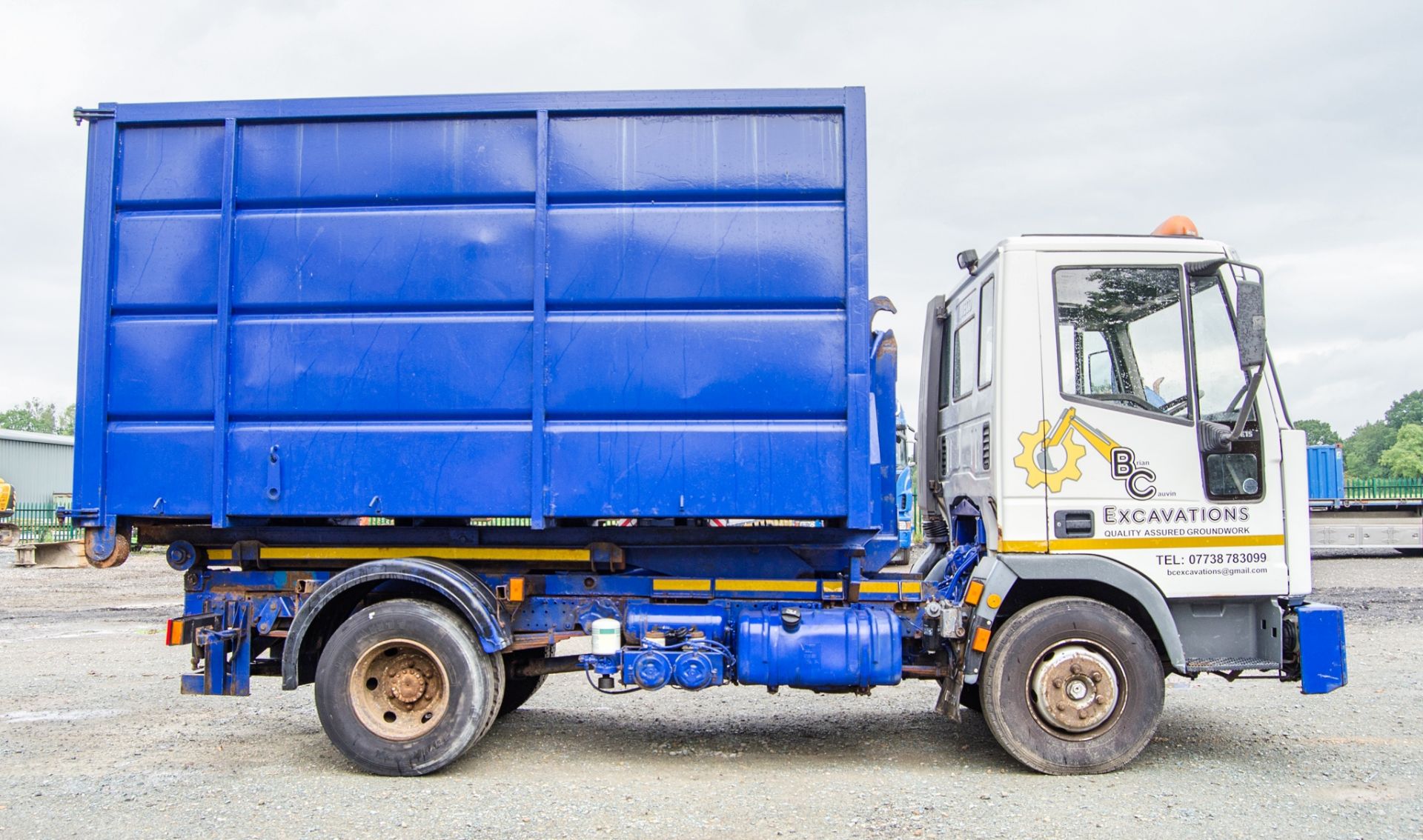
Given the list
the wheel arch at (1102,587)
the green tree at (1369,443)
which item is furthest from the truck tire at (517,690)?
the green tree at (1369,443)

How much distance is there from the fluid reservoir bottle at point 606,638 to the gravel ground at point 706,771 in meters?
0.63

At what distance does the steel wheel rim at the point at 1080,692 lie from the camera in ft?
16.7

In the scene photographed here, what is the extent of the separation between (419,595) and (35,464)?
40.8m

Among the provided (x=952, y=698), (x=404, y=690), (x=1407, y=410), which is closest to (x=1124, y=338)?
(x=952, y=698)

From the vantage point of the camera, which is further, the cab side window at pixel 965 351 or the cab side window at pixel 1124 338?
the cab side window at pixel 965 351

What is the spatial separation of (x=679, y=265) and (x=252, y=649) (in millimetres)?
3215

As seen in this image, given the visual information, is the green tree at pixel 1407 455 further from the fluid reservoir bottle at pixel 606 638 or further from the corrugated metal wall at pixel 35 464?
the corrugated metal wall at pixel 35 464

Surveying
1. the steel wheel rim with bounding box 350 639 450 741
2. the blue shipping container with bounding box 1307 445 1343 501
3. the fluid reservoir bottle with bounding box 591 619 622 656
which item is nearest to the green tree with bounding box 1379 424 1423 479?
the blue shipping container with bounding box 1307 445 1343 501

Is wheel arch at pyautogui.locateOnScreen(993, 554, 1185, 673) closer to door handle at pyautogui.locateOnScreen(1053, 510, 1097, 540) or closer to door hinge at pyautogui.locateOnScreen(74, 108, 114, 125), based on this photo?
door handle at pyautogui.locateOnScreen(1053, 510, 1097, 540)

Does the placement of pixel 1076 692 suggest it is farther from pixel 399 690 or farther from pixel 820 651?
pixel 399 690

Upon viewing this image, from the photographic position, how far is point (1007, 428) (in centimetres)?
517

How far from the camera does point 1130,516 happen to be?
5121 millimetres

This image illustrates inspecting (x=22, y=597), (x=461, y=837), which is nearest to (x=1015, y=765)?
(x=461, y=837)

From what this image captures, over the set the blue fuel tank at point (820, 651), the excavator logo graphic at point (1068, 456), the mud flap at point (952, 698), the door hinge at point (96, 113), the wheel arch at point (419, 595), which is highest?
the door hinge at point (96, 113)
